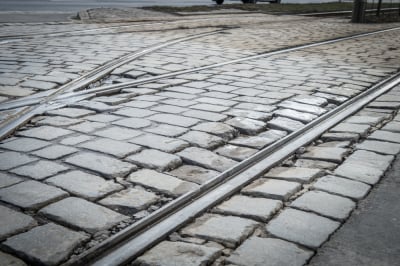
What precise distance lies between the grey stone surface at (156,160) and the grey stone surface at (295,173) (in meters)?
0.64

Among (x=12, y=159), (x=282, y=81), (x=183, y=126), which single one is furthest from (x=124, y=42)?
(x=12, y=159)

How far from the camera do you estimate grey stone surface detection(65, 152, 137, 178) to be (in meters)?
2.84

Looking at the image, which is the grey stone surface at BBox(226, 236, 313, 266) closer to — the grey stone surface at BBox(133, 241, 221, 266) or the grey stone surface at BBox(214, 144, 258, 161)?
the grey stone surface at BBox(133, 241, 221, 266)

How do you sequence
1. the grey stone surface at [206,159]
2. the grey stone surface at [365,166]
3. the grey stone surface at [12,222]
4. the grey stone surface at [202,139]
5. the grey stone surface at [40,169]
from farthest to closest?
the grey stone surface at [202,139] → the grey stone surface at [206,159] → the grey stone surface at [365,166] → the grey stone surface at [40,169] → the grey stone surface at [12,222]

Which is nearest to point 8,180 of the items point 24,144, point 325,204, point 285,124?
point 24,144

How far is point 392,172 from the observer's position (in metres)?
2.97

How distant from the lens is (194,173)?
9.48ft

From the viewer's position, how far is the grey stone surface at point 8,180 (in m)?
2.63

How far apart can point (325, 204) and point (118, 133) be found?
1.77 meters

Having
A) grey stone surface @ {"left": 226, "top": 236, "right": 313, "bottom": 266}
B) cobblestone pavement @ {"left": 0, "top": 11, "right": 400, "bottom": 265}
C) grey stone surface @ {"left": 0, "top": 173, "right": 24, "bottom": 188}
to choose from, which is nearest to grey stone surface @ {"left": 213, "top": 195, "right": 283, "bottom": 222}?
cobblestone pavement @ {"left": 0, "top": 11, "right": 400, "bottom": 265}

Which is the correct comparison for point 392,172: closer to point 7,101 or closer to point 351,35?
point 7,101

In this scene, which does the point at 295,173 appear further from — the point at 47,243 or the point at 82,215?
the point at 47,243

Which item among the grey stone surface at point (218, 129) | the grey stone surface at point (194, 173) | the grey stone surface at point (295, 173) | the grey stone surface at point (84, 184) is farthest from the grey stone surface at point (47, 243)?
the grey stone surface at point (218, 129)

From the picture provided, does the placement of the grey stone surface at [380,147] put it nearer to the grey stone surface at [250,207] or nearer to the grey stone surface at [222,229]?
the grey stone surface at [250,207]
